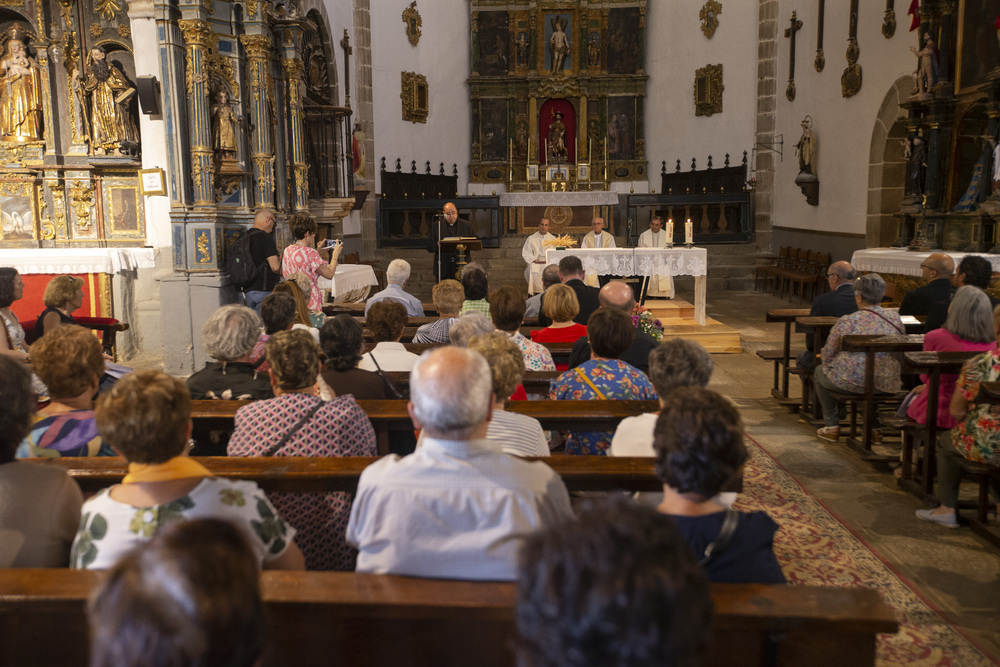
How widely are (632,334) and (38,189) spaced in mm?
7561

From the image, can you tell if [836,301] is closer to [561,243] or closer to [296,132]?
[561,243]

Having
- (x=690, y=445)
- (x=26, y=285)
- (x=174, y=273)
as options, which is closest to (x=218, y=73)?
(x=174, y=273)

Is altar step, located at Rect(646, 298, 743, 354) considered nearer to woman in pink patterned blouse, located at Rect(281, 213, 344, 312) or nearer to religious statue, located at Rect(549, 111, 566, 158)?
woman in pink patterned blouse, located at Rect(281, 213, 344, 312)

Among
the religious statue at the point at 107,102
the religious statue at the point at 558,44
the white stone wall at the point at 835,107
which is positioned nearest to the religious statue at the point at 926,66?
the white stone wall at the point at 835,107

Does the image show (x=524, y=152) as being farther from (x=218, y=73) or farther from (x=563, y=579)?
(x=563, y=579)

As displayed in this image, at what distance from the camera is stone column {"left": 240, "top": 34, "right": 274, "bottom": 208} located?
8125 mm

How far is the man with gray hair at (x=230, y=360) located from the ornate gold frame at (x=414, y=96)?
13.3m

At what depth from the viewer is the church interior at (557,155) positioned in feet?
16.9

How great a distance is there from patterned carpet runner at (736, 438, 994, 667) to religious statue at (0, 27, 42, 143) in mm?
7816

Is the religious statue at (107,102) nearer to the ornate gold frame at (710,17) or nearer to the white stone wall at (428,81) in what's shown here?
the white stone wall at (428,81)

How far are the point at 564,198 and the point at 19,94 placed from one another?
33.7 ft

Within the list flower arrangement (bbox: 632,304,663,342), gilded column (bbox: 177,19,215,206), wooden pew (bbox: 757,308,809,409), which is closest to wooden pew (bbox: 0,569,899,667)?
flower arrangement (bbox: 632,304,663,342)

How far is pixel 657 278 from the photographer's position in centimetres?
1161

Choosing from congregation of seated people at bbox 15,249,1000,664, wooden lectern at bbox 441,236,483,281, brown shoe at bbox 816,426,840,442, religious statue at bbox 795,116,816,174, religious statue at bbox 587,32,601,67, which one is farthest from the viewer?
religious statue at bbox 587,32,601,67
